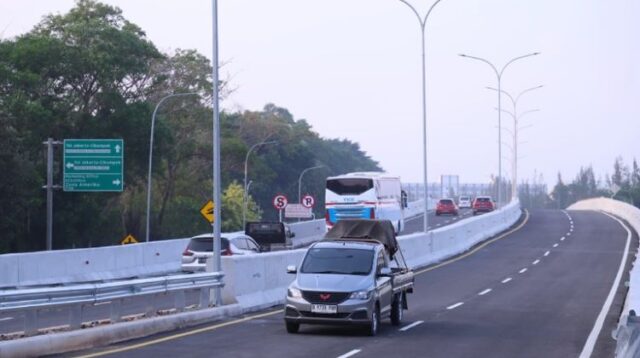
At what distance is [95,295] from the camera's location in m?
18.7

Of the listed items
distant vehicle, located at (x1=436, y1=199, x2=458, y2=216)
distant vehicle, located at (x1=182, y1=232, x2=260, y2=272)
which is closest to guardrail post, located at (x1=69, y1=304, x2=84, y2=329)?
distant vehicle, located at (x1=182, y1=232, x2=260, y2=272)

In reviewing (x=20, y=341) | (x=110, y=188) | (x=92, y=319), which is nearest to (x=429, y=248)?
(x=110, y=188)

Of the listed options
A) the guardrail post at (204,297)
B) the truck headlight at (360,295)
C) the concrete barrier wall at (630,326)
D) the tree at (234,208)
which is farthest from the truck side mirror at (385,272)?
the tree at (234,208)

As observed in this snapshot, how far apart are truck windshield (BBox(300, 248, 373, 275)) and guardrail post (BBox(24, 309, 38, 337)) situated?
5938 mm

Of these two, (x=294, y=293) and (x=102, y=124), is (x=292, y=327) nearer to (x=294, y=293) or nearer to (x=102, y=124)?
(x=294, y=293)

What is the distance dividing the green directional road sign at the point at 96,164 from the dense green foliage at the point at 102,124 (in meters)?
6.83

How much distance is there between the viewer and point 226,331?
20.9 meters

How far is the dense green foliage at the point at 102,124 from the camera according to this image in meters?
51.6

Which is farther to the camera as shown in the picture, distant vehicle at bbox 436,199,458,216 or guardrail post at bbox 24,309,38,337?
distant vehicle at bbox 436,199,458,216

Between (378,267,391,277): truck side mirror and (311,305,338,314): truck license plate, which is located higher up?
(378,267,391,277): truck side mirror

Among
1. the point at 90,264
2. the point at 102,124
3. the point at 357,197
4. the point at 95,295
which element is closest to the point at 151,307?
the point at 95,295

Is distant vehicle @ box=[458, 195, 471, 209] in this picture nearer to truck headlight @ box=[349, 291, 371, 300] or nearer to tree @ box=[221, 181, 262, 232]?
tree @ box=[221, 181, 262, 232]

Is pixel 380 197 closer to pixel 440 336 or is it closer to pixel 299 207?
pixel 299 207

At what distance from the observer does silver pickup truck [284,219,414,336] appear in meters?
20.3
